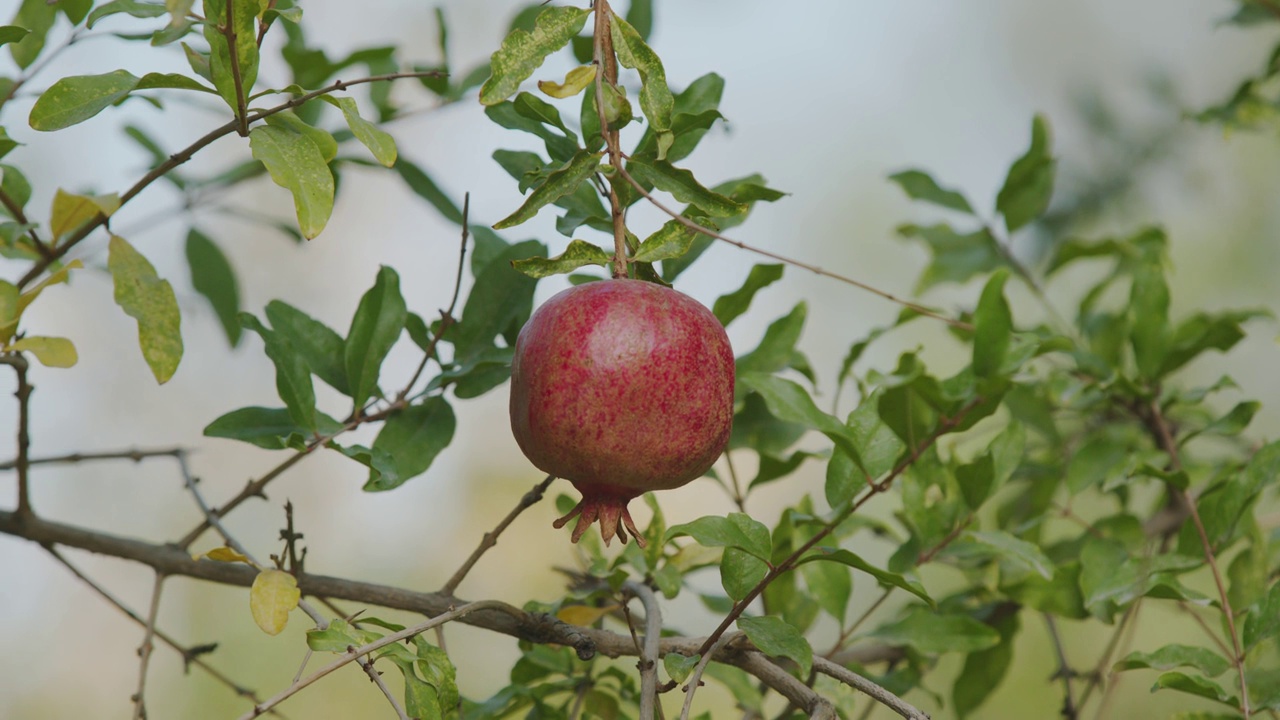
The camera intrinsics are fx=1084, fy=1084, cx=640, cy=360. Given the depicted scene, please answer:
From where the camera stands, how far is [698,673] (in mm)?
572

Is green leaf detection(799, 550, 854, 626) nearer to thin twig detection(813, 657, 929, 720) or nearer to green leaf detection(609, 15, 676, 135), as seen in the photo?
thin twig detection(813, 657, 929, 720)

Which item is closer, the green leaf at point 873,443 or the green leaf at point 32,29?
the green leaf at point 873,443

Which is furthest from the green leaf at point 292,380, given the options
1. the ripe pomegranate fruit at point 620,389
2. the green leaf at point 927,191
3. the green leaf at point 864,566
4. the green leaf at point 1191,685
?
the green leaf at point 927,191

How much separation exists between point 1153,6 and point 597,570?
2474 millimetres

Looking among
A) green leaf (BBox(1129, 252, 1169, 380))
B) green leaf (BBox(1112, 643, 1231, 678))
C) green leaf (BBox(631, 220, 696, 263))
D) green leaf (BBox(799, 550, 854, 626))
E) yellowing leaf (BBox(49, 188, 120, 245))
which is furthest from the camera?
green leaf (BBox(1129, 252, 1169, 380))

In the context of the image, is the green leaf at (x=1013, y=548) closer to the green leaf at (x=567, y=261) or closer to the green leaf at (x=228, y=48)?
the green leaf at (x=567, y=261)

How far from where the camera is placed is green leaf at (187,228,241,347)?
110cm

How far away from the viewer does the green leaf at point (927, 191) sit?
3.80 feet

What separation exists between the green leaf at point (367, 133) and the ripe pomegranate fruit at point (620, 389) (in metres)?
0.12

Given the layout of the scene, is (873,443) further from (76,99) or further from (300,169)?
(76,99)

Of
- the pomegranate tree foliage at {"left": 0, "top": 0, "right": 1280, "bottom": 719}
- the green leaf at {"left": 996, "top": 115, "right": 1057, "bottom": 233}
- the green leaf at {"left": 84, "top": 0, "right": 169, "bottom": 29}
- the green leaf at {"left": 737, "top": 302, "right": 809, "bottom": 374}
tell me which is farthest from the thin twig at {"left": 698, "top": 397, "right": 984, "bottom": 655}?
the green leaf at {"left": 996, "top": 115, "right": 1057, "bottom": 233}

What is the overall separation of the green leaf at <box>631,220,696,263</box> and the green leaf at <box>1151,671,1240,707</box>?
389 millimetres

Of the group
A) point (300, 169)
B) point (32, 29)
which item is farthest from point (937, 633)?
point (32, 29)

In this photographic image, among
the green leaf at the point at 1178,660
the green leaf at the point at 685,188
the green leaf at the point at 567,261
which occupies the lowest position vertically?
the green leaf at the point at 1178,660
